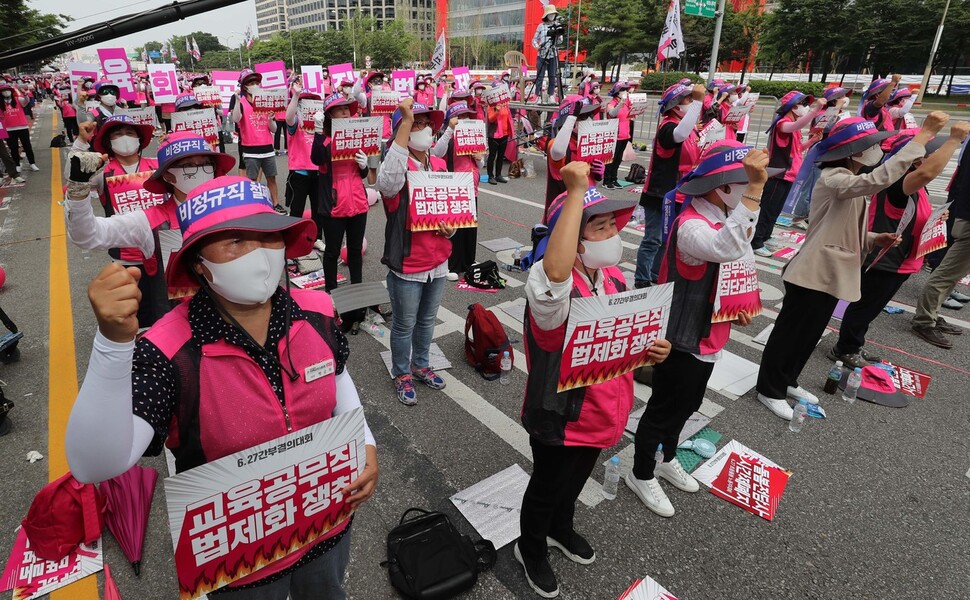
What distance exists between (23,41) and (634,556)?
32713 millimetres

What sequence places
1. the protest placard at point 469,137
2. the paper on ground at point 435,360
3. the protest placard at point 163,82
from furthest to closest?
the protest placard at point 163,82 < the protest placard at point 469,137 < the paper on ground at point 435,360

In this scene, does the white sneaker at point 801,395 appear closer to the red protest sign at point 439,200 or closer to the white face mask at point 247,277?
the red protest sign at point 439,200

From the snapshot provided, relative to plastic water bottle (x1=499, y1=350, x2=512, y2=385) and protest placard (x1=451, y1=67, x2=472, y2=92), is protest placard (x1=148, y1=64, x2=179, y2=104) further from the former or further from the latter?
plastic water bottle (x1=499, y1=350, x2=512, y2=385)

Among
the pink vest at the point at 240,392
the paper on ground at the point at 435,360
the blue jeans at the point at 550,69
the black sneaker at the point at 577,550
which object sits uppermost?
the blue jeans at the point at 550,69

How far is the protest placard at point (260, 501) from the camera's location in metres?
1.53

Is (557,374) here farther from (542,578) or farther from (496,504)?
(496,504)

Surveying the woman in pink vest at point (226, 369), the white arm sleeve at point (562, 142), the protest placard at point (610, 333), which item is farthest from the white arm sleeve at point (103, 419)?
the white arm sleeve at point (562, 142)

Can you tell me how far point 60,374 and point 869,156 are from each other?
279 inches

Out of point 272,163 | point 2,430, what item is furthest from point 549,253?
point 272,163

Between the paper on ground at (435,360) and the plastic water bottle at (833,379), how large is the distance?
353 cm

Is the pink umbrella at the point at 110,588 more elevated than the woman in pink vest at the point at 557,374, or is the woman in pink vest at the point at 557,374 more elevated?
the woman in pink vest at the point at 557,374

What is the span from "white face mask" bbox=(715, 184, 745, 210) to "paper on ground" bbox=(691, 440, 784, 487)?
194 cm

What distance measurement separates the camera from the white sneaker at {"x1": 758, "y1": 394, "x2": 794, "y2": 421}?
435 cm

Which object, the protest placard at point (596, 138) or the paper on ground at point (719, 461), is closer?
the paper on ground at point (719, 461)
